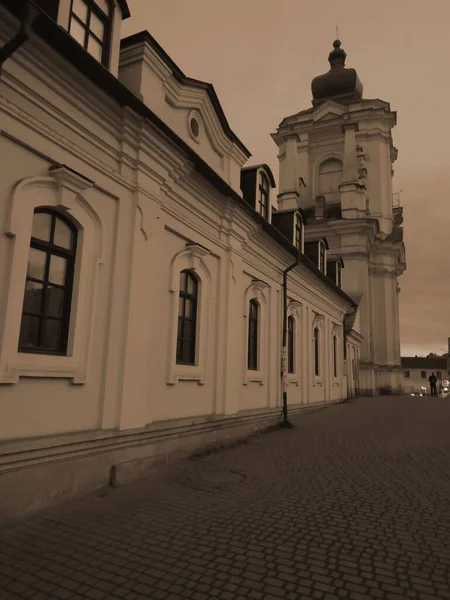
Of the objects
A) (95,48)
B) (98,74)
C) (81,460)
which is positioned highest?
(95,48)

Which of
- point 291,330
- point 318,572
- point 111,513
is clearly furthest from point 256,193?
point 318,572

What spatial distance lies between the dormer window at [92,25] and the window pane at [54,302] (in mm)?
3659

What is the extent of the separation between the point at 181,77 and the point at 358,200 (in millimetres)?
26797

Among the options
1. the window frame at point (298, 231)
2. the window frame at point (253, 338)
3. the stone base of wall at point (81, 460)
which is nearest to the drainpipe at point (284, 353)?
the window frame at point (253, 338)

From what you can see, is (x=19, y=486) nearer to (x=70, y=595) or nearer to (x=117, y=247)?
(x=70, y=595)

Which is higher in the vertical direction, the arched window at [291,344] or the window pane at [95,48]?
the window pane at [95,48]

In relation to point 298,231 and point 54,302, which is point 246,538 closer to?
point 54,302

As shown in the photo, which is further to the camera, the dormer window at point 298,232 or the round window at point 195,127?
the dormer window at point 298,232

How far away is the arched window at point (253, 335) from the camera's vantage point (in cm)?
1225

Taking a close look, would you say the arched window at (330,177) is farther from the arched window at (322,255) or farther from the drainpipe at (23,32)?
the drainpipe at (23,32)

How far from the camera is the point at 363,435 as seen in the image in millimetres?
11820

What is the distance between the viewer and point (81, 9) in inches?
265

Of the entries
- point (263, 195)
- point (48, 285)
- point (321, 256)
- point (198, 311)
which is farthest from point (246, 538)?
point (321, 256)

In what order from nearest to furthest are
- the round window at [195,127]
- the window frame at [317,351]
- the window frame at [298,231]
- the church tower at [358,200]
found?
the round window at [195,127] → the window frame at [298,231] → the window frame at [317,351] → the church tower at [358,200]
